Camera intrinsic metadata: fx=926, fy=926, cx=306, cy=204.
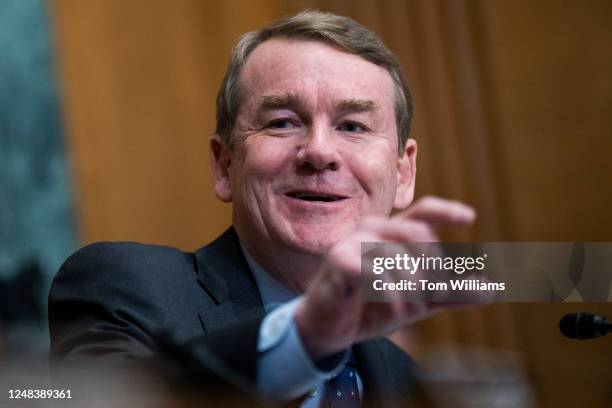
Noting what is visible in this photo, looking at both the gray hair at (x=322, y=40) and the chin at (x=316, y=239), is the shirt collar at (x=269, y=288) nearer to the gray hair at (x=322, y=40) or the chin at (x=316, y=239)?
the chin at (x=316, y=239)

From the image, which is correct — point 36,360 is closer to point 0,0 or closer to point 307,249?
point 307,249

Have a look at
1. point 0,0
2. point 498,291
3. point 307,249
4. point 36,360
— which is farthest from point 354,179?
point 0,0

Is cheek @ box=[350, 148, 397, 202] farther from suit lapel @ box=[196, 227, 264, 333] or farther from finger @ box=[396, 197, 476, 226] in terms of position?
finger @ box=[396, 197, 476, 226]

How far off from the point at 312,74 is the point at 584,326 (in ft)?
2.44

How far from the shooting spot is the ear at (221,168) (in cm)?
200

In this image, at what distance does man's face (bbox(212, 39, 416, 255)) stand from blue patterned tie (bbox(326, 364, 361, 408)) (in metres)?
0.23

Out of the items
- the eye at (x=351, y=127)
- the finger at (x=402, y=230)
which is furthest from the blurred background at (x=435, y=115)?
the finger at (x=402, y=230)

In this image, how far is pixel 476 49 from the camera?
320 cm

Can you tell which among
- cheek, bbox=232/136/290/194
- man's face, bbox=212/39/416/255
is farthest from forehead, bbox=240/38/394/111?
cheek, bbox=232/136/290/194

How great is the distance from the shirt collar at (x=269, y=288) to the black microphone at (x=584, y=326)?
59 cm

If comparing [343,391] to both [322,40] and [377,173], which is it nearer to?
[377,173]

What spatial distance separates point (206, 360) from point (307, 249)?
703 millimetres

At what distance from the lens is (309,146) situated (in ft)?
5.63

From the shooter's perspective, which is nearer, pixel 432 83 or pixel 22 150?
pixel 22 150
